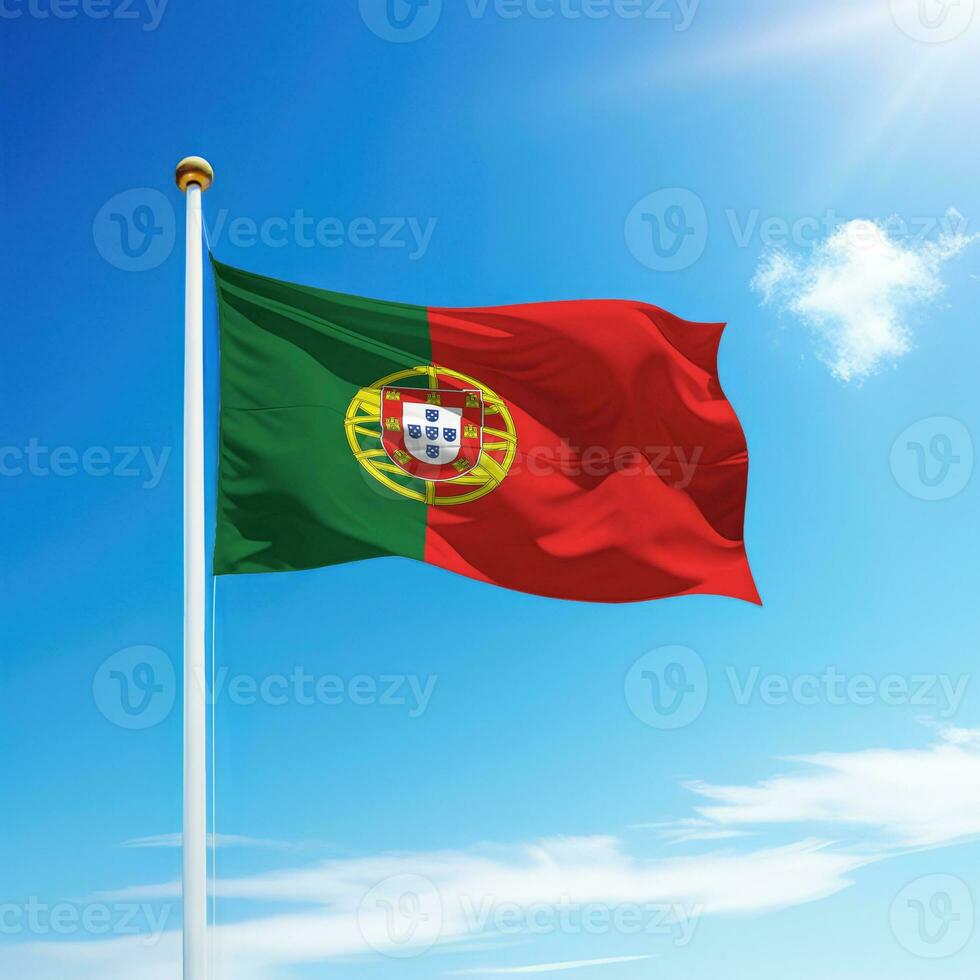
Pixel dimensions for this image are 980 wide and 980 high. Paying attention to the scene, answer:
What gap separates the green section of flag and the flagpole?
1.07 metres

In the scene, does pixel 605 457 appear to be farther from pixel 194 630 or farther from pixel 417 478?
pixel 194 630

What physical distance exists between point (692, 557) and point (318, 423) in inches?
177

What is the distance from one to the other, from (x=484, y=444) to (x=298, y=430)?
7.26ft

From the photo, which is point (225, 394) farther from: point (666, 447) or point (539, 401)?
point (666, 447)

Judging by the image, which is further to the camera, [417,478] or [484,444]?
[484,444]

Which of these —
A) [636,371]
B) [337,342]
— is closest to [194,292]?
[337,342]

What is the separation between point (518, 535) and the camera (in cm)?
1316

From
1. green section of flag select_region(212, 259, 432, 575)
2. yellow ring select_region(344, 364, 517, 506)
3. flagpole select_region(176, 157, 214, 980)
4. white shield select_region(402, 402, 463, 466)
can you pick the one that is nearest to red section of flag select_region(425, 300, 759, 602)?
yellow ring select_region(344, 364, 517, 506)

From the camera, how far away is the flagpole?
9.70 meters

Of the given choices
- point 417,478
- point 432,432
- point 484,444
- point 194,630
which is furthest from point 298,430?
point 194,630

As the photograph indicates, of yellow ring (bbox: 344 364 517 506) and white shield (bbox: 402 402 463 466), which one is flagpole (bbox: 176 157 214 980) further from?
white shield (bbox: 402 402 463 466)

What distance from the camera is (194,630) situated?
10.2m

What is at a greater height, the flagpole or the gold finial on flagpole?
the gold finial on flagpole

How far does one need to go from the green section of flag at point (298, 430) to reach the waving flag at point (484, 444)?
18mm
